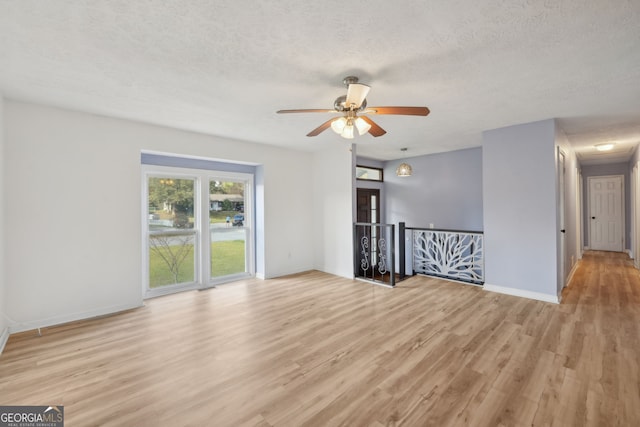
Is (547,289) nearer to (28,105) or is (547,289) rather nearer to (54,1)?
(54,1)

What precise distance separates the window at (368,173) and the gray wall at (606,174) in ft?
19.9

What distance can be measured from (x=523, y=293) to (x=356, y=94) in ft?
12.6

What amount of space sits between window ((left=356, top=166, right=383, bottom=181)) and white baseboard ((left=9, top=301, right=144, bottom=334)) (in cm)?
545

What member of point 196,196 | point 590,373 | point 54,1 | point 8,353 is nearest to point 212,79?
point 54,1

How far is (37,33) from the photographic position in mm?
1879

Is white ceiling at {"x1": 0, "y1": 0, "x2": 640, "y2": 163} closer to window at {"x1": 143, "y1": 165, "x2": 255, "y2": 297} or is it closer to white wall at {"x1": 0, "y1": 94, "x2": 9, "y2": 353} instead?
white wall at {"x1": 0, "y1": 94, "x2": 9, "y2": 353}

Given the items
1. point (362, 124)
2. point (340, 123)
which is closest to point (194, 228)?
point (340, 123)

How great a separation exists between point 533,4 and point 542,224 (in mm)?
3176

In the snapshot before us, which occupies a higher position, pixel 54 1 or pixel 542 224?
pixel 54 1

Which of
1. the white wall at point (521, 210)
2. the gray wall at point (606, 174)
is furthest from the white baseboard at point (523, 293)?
the gray wall at point (606, 174)

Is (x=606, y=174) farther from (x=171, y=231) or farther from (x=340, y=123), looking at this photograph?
(x=171, y=231)

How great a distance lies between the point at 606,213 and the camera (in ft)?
25.0

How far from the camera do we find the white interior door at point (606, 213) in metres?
7.42

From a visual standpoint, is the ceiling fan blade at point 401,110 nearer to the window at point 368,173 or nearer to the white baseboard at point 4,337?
the white baseboard at point 4,337
